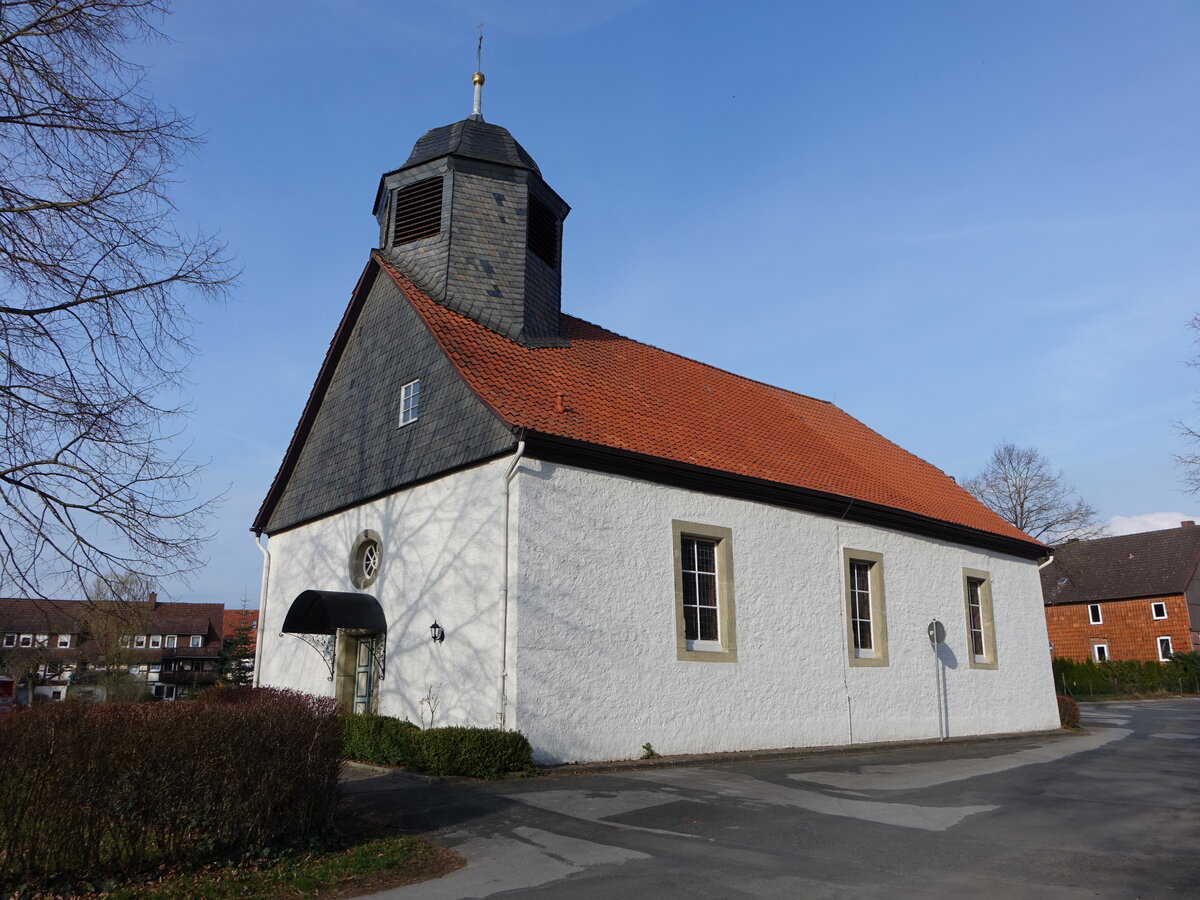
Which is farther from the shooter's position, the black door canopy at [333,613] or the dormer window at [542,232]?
the dormer window at [542,232]

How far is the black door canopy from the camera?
46.6 feet

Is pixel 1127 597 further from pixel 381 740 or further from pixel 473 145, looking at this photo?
pixel 381 740

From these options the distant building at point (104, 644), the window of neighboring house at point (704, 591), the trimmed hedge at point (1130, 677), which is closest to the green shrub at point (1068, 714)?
the window of neighboring house at point (704, 591)

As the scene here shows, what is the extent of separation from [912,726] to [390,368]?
1224 cm

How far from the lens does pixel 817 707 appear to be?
1567cm

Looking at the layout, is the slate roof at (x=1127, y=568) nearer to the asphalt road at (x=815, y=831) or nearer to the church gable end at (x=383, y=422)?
the asphalt road at (x=815, y=831)

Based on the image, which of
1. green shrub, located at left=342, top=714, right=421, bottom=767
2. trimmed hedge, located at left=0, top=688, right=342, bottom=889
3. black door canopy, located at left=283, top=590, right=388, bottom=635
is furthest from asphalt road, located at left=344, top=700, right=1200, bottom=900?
black door canopy, located at left=283, top=590, right=388, bottom=635

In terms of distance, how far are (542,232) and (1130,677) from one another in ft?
124

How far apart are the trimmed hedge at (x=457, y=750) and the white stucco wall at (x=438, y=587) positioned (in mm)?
674

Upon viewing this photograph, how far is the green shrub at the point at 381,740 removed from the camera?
38.7ft

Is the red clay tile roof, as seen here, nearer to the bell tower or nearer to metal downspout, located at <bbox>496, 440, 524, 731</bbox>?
the bell tower

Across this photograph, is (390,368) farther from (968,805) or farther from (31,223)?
(968,805)

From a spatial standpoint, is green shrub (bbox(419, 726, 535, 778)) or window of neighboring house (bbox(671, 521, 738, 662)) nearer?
green shrub (bbox(419, 726, 535, 778))

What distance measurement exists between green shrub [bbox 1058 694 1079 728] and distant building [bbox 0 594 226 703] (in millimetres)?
20225
